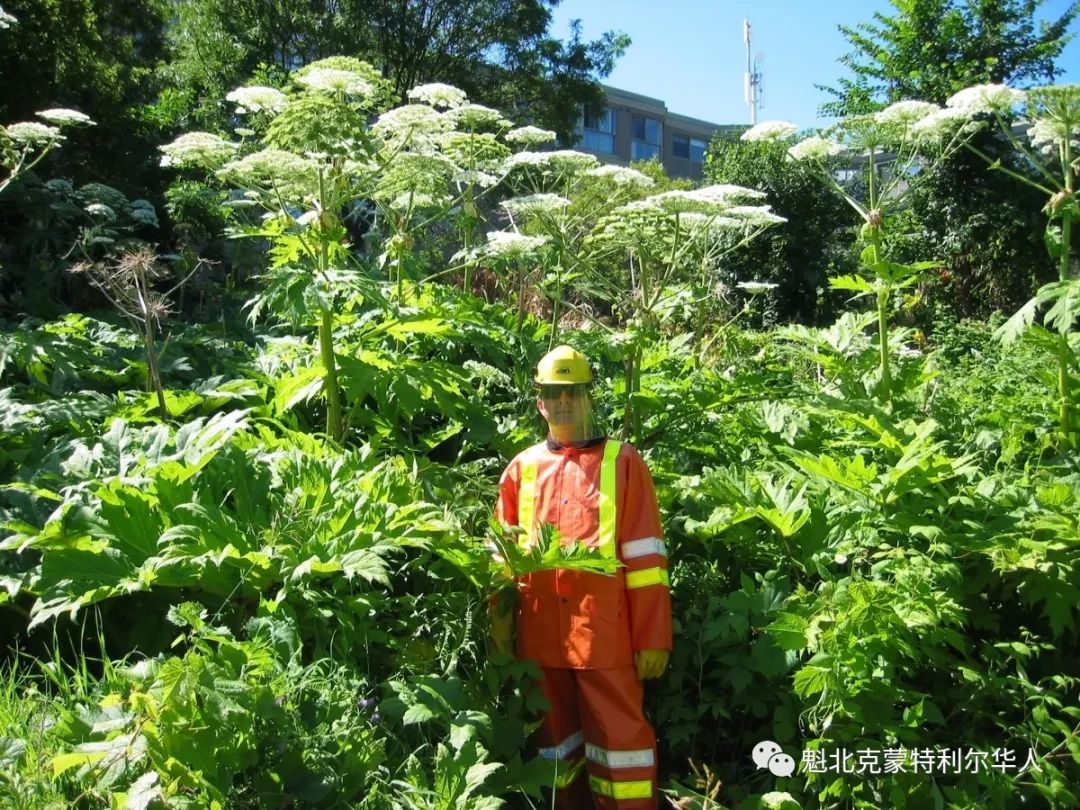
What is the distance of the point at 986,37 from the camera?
607 inches

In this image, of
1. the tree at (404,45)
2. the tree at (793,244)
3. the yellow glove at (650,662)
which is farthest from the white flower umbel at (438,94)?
the tree at (404,45)

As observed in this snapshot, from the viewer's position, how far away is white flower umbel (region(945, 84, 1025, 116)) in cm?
434

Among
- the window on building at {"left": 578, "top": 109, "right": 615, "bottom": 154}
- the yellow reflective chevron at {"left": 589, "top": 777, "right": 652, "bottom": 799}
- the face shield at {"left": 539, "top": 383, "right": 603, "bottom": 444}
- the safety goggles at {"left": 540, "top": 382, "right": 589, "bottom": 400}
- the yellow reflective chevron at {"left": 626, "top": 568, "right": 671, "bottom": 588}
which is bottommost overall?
the yellow reflective chevron at {"left": 589, "top": 777, "right": 652, "bottom": 799}

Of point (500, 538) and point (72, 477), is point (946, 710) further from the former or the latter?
point (72, 477)

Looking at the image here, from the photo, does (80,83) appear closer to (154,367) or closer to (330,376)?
(154,367)

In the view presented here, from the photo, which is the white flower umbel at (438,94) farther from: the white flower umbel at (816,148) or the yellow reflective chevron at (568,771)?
the yellow reflective chevron at (568,771)

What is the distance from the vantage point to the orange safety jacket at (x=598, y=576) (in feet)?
11.2

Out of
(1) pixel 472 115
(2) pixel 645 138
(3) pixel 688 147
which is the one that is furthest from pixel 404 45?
(3) pixel 688 147

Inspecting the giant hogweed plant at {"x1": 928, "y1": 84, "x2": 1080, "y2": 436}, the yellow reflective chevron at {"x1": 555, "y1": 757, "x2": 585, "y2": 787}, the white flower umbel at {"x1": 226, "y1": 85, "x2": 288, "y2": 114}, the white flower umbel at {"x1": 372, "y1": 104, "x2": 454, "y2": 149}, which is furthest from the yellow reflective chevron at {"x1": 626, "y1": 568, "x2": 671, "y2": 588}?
the white flower umbel at {"x1": 226, "y1": 85, "x2": 288, "y2": 114}

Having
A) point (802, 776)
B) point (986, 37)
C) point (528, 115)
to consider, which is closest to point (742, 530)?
point (802, 776)

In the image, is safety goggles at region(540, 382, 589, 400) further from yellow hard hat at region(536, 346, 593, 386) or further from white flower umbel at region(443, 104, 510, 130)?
white flower umbel at region(443, 104, 510, 130)

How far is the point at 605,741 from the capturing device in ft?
11.1

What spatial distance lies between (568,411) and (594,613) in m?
0.82

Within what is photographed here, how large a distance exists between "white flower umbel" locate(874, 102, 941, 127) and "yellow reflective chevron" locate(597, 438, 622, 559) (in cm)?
248
